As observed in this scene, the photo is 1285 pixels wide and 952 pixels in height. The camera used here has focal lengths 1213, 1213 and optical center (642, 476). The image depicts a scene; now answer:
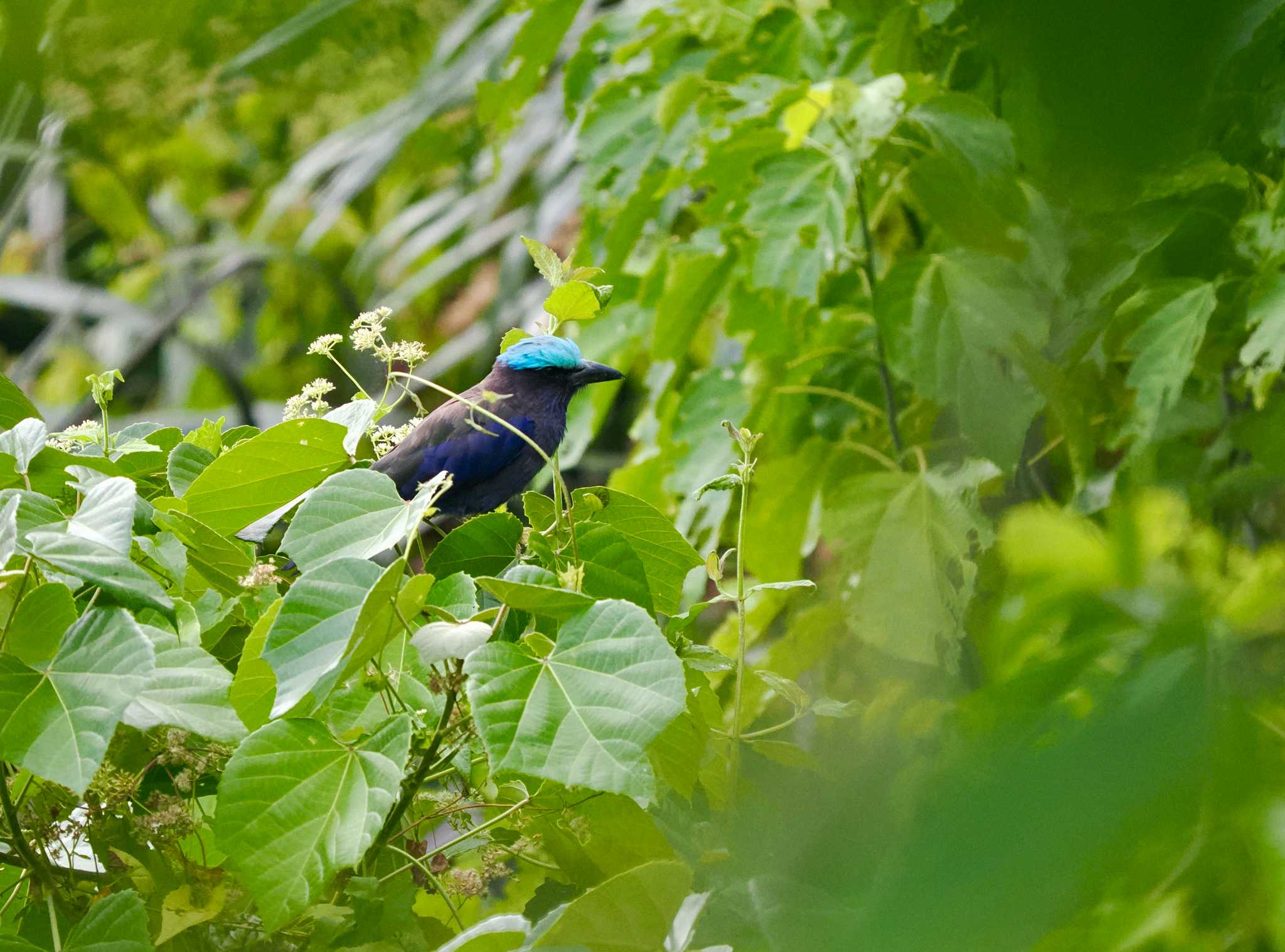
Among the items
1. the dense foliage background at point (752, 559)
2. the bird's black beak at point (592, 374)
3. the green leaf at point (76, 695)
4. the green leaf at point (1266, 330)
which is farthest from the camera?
the bird's black beak at point (592, 374)

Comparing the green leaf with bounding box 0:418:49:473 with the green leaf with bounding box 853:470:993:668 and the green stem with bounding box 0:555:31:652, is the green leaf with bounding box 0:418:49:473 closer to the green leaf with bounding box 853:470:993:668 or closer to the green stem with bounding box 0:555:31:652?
the green stem with bounding box 0:555:31:652

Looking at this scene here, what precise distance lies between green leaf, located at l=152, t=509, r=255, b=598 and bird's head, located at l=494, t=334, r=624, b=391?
37 cm

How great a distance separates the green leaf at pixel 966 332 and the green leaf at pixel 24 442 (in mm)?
835

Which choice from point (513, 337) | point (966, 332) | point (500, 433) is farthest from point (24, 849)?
point (966, 332)

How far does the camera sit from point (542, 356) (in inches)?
42.2

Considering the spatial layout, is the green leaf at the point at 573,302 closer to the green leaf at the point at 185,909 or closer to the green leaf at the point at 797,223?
the green leaf at the point at 185,909

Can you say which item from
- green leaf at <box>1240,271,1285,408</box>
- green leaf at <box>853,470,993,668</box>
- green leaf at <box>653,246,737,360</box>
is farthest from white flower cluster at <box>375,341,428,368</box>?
green leaf at <box>653,246,737,360</box>

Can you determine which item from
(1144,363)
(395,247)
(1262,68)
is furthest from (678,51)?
(395,247)

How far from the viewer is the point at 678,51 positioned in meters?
1.67

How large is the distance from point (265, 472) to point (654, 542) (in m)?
0.22

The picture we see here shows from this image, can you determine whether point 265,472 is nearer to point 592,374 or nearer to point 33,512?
point 33,512

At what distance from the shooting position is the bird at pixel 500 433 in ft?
3.39

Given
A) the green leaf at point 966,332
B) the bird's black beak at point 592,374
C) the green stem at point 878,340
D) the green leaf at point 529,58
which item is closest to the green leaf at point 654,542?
→ the bird's black beak at point 592,374

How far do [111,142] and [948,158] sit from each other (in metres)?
3.06
